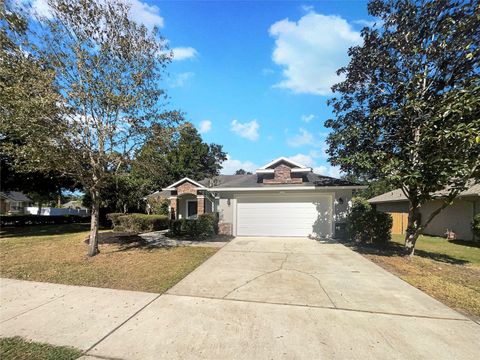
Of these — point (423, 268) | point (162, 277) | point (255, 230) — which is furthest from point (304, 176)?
point (162, 277)

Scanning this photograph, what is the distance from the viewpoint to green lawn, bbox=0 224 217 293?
256 inches

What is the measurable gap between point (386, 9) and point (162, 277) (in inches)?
441

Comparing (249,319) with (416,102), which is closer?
(249,319)

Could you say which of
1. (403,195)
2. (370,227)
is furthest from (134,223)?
(403,195)

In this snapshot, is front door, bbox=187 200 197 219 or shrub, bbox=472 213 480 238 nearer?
shrub, bbox=472 213 480 238

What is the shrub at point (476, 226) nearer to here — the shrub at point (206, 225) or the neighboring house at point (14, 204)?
the shrub at point (206, 225)

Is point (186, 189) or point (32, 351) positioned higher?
point (186, 189)

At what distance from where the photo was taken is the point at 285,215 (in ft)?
47.8

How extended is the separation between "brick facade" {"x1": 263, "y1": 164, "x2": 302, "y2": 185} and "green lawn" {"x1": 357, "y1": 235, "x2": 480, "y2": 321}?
510 cm

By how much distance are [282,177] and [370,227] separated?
497cm

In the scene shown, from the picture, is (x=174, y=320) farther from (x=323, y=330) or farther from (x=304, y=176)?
(x=304, y=176)

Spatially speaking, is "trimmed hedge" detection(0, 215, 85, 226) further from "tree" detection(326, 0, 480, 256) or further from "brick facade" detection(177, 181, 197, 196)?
"tree" detection(326, 0, 480, 256)

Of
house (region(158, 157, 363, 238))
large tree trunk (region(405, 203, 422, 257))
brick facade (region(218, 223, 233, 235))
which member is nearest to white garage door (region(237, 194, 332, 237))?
house (region(158, 157, 363, 238))

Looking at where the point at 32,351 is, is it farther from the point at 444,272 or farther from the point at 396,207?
the point at 396,207
